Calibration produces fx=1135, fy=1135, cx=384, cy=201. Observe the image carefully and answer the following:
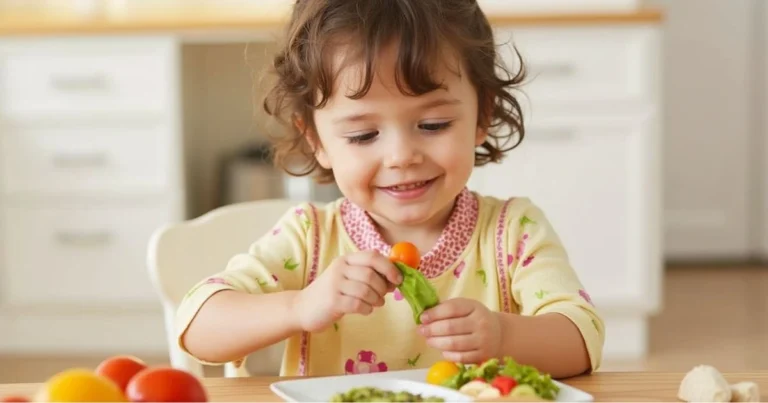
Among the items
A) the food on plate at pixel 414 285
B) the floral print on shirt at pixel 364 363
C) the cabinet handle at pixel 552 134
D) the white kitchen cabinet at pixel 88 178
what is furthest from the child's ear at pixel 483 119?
the white kitchen cabinet at pixel 88 178

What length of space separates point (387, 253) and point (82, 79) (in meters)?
1.86

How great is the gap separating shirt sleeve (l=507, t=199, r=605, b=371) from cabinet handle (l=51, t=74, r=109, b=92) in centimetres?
186

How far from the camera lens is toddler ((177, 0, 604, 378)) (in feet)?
2.98

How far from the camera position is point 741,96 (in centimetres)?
397

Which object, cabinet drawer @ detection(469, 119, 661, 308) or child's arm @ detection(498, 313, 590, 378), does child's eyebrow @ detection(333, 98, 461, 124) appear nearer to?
child's arm @ detection(498, 313, 590, 378)

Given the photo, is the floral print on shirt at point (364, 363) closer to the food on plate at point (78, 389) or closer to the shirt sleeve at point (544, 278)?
the shirt sleeve at point (544, 278)

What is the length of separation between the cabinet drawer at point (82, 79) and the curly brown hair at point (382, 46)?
166 centimetres

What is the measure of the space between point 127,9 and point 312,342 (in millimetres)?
2507

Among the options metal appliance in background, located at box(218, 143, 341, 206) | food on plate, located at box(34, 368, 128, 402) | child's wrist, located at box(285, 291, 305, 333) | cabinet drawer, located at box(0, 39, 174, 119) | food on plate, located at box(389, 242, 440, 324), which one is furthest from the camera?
metal appliance in background, located at box(218, 143, 341, 206)

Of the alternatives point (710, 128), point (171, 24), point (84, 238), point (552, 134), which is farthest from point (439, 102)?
point (710, 128)

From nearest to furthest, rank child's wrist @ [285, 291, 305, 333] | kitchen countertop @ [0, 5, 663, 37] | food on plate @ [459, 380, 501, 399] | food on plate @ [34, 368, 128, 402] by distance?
food on plate @ [34, 368, 128, 402], food on plate @ [459, 380, 501, 399], child's wrist @ [285, 291, 305, 333], kitchen countertop @ [0, 5, 663, 37]

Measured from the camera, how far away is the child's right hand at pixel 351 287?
0.85 m

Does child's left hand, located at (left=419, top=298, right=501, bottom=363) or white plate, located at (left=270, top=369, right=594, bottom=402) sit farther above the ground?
child's left hand, located at (left=419, top=298, right=501, bottom=363)

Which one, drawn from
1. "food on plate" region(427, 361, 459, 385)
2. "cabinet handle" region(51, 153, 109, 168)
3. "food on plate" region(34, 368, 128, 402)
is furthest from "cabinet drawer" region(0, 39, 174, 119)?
"food on plate" region(34, 368, 128, 402)
